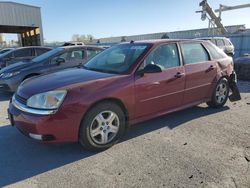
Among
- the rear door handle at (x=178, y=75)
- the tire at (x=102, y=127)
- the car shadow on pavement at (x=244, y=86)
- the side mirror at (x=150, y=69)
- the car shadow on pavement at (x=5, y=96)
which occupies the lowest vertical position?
the car shadow on pavement at (x=5, y=96)

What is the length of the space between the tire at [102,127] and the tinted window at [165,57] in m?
1.03

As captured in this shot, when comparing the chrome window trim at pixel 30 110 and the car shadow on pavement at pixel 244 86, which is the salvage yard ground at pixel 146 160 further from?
the car shadow on pavement at pixel 244 86

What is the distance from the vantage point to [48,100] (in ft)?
11.2

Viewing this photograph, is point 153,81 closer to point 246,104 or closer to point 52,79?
point 52,79

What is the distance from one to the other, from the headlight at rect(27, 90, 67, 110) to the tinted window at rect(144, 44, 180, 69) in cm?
155

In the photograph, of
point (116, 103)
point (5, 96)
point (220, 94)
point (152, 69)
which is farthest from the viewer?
point (5, 96)

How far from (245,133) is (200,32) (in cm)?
2561

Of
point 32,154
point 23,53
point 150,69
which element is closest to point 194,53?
point 150,69

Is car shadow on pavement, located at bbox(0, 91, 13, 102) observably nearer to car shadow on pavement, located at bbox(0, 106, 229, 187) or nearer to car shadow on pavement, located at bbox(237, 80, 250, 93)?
car shadow on pavement, located at bbox(0, 106, 229, 187)

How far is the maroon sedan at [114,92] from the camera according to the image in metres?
3.44

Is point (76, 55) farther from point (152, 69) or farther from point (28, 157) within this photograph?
point (28, 157)

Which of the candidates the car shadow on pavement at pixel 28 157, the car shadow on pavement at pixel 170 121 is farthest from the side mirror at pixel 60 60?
the car shadow on pavement at pixel 170 121

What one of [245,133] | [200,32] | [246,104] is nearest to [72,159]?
[245,133]

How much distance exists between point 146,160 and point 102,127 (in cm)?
81
